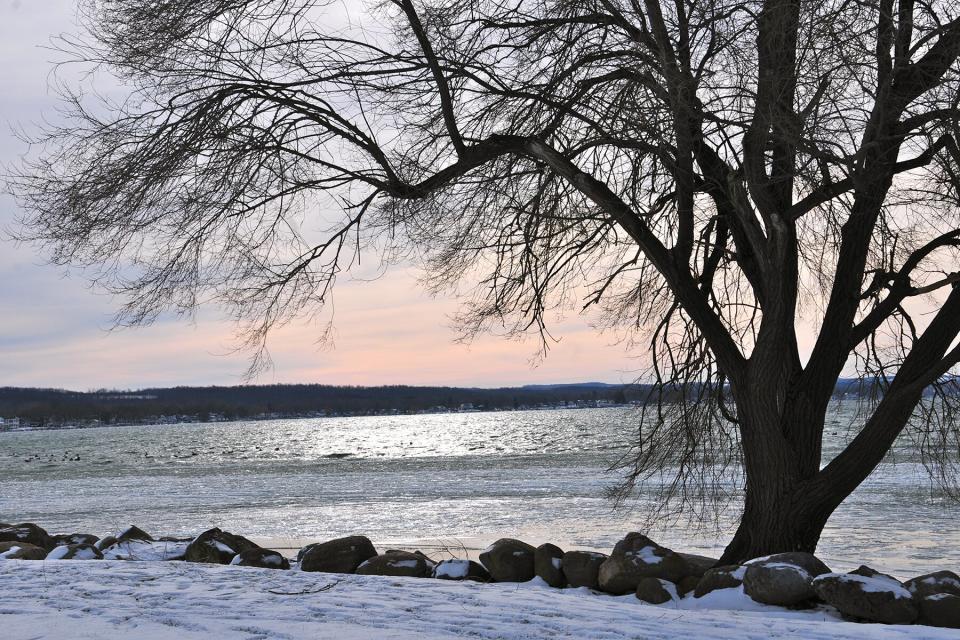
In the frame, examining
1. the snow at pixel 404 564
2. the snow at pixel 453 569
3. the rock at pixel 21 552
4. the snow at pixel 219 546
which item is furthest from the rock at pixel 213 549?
the snow at pixel 453 569

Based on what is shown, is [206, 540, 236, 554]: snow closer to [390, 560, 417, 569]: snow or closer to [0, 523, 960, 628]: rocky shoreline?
[0, 523, 960, 628]: rocky shoreline

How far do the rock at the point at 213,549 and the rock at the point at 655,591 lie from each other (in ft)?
15.2

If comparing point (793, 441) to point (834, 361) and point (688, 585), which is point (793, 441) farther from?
point (688, 585)

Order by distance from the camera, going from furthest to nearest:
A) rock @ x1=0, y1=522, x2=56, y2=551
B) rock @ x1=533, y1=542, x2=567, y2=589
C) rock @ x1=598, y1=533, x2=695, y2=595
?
rock @ x1=0, y1=522, x2=56, y2=551 < rock @ x1=533, y1=542, x2=567, y2=589 < rock @ x1=598, y1=533, x2=695, y2=595

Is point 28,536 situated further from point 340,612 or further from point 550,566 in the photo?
point 340,612

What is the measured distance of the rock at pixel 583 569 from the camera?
345 inches

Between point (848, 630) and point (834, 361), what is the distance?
3.62 m

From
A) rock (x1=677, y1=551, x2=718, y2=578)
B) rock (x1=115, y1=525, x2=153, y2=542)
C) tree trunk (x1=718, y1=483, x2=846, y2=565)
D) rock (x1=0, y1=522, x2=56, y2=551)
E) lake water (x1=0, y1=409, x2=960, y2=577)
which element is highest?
tree trunk (x1=718, y1=483, x2=846, y2=565)

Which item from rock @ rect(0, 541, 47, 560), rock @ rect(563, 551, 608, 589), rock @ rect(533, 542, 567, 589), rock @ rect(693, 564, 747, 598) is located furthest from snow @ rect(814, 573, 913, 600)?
rock @ rect(0, 541, 47, 560)

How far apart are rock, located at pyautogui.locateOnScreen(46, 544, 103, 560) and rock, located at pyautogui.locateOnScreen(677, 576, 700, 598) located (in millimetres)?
6762

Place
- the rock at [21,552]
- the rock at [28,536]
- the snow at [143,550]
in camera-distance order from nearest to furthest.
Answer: the rock at [21,552] → the snow at [143,550] → the rock at [28,536]

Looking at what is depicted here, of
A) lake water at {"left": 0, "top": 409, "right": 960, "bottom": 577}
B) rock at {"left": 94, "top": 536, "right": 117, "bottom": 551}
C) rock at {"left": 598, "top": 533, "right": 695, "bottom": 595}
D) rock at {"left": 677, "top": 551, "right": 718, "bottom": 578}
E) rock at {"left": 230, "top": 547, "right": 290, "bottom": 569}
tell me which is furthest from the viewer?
lake water at {"left": 0, "top": 409, "right": 960, "bottom": 577}

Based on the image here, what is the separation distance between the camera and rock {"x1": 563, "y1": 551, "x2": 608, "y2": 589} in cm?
877

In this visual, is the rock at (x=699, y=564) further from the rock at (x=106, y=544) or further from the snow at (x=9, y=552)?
the snow at (x=9, y=552)
